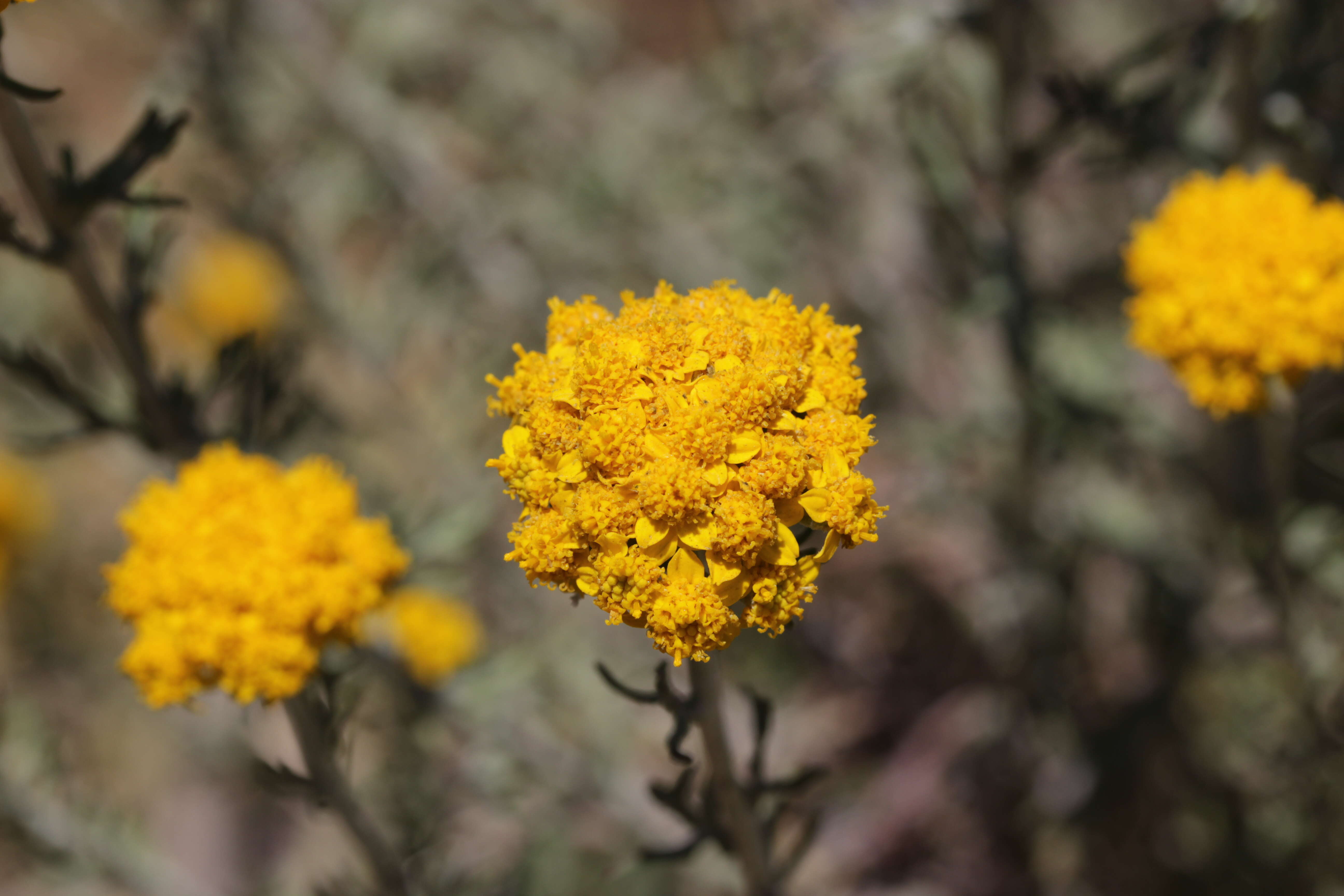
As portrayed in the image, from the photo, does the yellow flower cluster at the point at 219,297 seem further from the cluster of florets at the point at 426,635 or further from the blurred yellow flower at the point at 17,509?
the cluster of florets at the point at 426,635

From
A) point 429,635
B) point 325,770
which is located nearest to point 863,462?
point 429,635

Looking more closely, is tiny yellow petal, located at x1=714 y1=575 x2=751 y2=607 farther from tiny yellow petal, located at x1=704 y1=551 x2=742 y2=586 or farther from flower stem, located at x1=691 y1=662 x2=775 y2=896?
flower stem, located at x1=691 y1=662 x2=775 y2=896

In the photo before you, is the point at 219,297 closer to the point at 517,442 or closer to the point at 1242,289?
the point at 517,442

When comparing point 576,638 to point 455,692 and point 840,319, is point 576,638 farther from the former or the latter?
point 840,319

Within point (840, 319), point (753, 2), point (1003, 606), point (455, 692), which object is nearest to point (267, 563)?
point (455, 692)

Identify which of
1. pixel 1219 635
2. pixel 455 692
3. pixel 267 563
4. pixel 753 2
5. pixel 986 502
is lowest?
pixel 267 563

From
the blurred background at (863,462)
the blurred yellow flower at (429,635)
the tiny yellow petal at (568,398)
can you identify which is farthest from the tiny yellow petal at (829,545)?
the blurred yellow flower at (429,635)
